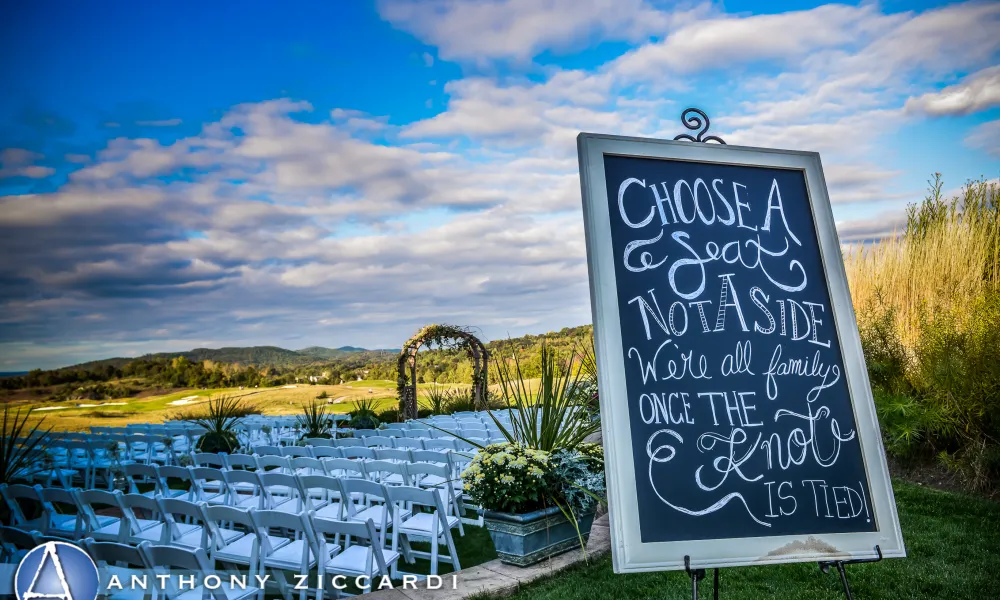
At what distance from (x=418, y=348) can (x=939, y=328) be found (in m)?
10.6

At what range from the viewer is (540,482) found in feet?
11.7

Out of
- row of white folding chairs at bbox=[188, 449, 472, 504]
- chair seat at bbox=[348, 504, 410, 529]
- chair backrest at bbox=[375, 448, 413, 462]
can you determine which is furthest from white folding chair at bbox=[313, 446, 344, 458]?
chair seat at bbox=[348, 504, 410, 529]

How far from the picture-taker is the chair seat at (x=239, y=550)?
355 centimetres

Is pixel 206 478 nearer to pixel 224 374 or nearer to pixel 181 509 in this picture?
pixel 181 509

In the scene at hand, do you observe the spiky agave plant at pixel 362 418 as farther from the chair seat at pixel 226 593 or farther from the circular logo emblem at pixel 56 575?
the circular logo emblem at pixel 56 575

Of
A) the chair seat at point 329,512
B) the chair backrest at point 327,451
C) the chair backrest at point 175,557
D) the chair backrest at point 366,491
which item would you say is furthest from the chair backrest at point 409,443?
the chair backrest at point 175,557

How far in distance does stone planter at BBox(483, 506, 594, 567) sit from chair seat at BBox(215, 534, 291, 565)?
1.51 m

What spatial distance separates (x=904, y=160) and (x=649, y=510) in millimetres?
10097

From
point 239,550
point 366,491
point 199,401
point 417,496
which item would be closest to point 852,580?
point 417,496

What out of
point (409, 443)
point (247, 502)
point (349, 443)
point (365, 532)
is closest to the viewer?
point (365, 532)

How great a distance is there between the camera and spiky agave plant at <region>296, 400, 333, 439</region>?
997cm

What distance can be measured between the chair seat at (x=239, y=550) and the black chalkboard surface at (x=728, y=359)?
112 inches

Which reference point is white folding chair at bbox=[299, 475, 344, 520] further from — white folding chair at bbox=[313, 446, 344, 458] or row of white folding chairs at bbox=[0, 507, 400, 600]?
white folding chair at bbox=[313, 446, 344, 458]

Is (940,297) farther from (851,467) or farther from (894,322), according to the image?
(851,467)
